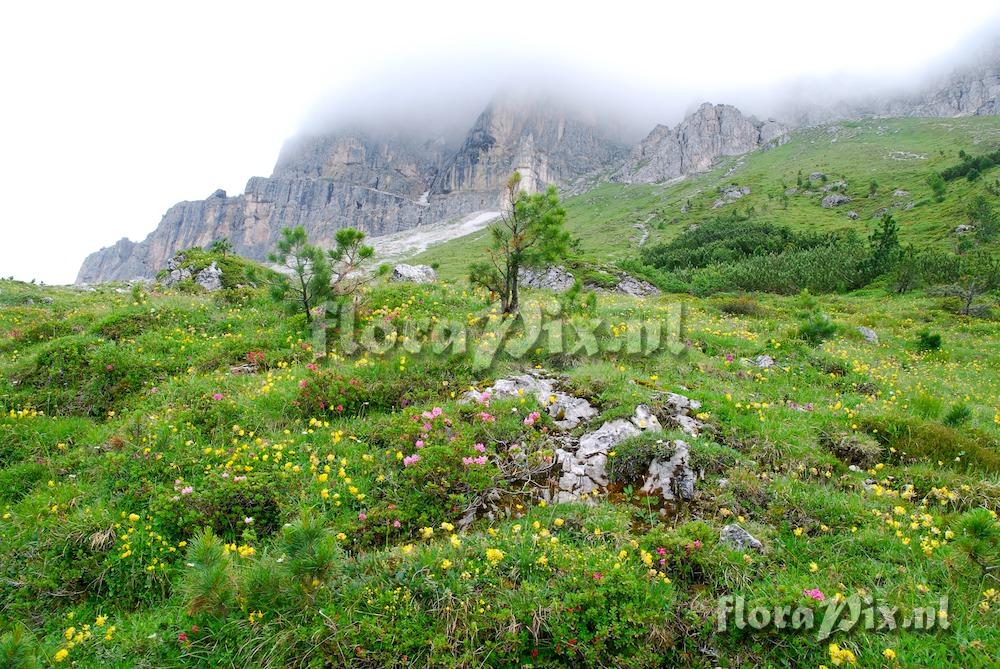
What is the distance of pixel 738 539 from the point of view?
193 inches

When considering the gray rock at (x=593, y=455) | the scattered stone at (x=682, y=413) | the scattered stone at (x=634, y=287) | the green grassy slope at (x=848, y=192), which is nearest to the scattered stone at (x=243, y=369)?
the gray rock at (x=593, y=455)

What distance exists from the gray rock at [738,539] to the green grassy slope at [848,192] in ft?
213

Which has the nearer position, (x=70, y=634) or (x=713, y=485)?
(x=70, y=634)

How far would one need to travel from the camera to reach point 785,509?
18.0 ft

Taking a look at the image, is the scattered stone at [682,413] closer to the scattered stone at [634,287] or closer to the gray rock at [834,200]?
the scattered stone at [634,287]

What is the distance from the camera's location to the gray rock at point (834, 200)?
4272 inches

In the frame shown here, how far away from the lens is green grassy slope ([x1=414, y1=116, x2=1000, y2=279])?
3297 inches

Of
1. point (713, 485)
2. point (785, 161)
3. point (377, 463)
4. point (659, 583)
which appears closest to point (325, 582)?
point (377, 463)

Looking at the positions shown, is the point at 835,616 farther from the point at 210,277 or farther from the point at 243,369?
the point at 210,277

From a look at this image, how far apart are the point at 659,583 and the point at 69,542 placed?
6454 mm

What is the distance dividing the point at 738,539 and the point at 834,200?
445 feet

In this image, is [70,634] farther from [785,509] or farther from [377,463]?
[785,509]

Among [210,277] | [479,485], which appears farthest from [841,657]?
[210,277]

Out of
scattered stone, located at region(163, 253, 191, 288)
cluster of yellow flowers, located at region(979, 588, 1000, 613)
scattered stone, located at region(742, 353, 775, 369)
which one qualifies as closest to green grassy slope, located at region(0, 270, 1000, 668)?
cluster of yellow flowers, located at region(979, 588, 1000, 613)
